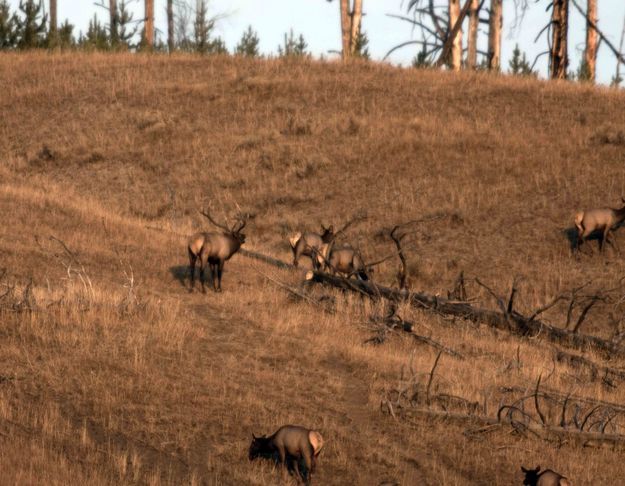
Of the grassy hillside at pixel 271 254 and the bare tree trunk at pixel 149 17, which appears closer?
the grassy hillside at pixel 271 254

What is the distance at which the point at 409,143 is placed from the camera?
2912 centimetres

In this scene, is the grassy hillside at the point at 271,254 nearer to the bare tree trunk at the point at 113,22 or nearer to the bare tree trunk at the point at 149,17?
the bare tree trunk at the point at 149,17

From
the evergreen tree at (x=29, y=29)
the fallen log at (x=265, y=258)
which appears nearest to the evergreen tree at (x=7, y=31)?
the evergreen tree at (x=29, y=29)

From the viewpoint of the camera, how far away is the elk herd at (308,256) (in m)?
9.29

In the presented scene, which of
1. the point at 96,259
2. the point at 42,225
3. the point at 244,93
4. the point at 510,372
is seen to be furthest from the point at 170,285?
the point at 244,93

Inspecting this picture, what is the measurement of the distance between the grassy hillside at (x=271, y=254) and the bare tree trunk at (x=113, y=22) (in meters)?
9.23

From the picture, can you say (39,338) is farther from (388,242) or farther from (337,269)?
(388,242)

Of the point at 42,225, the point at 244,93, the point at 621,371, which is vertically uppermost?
the point at 244,93

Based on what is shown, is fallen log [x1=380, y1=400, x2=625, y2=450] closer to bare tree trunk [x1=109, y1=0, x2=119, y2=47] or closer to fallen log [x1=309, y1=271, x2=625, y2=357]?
fallen log [x1=309, y1=271, x2=625, y2=357]

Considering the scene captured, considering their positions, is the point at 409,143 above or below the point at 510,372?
above

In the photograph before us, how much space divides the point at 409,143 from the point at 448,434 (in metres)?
18.6

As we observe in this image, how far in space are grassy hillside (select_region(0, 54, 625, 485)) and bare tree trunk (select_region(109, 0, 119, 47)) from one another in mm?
9230

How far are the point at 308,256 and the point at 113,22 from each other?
110 feet

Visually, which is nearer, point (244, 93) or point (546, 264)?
point (546, 264)
